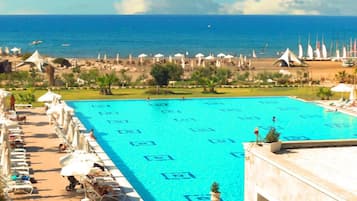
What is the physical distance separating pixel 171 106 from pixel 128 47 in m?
60.7

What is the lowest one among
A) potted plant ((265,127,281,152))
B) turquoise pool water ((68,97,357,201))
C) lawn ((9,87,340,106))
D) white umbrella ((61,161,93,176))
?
turquoise pool water ((68,97,357,201))

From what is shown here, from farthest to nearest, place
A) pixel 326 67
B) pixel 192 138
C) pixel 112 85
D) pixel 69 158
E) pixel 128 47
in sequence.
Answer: pixel 128 47
pixel 326 67
pixel 112 85
pixel 192 138
pixel 69 158

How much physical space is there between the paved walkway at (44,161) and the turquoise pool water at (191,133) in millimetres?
1671

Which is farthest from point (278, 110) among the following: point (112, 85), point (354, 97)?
point (112, 85)

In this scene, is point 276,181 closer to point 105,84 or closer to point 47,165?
point 47,165

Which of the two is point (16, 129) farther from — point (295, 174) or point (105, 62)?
point (105, 62)

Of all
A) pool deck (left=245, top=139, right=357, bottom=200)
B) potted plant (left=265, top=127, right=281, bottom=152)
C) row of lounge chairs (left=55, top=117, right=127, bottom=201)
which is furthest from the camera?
row of lounge chairs (left=55, top=117, right=127, bottom=201)

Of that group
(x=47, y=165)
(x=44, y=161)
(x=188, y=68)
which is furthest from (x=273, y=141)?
(x=188, y=68)

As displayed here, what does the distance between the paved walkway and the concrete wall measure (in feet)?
13.2

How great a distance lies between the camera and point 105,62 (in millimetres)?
50562

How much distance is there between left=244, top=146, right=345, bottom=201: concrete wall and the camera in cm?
954

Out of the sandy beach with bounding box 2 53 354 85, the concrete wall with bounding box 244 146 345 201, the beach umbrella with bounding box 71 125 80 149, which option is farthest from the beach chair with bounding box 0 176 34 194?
the sandy beach with bounding box 2 53 354 85

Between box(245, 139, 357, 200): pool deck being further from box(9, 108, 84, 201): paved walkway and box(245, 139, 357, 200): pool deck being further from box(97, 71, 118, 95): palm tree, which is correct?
box(97, 71, 118, 95): palm tree

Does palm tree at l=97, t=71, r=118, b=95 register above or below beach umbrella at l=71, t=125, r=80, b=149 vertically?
above
